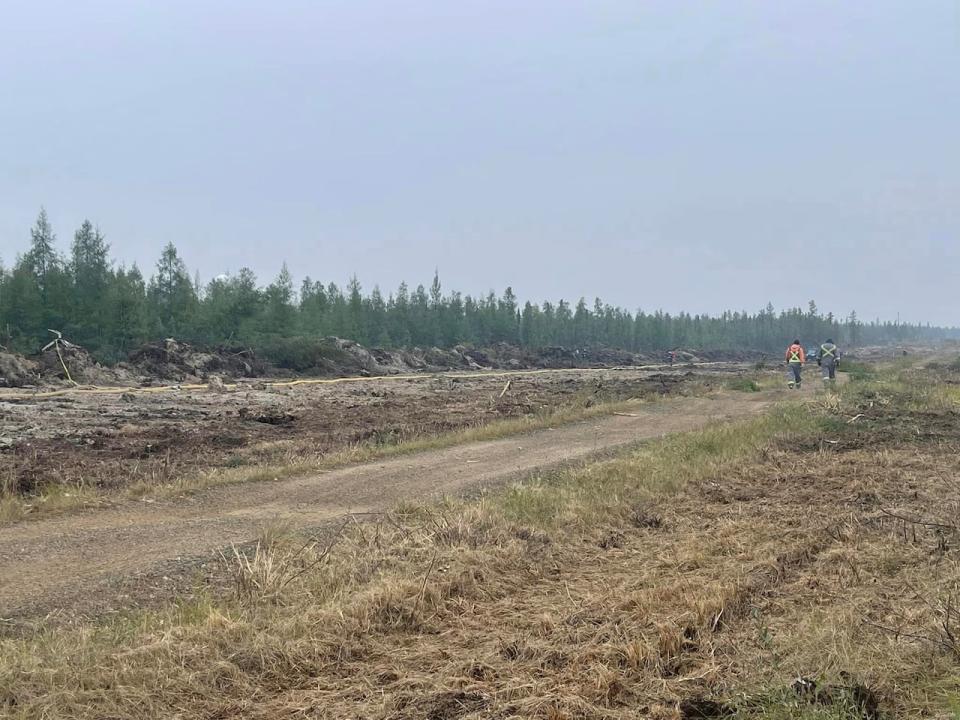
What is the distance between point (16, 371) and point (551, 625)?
30.9m

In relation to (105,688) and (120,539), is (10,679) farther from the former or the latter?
(120,539)

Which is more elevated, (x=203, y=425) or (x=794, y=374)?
(x=794, y=374)

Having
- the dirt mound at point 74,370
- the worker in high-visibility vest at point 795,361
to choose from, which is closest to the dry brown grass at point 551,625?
the worker in high-visibility vest at point 795,361

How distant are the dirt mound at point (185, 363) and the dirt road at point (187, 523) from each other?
2641 cm

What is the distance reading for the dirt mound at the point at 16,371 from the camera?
26.8 meters

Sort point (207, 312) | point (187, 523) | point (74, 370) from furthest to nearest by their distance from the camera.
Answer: point (207, 312)
point (74, 370)
point (187, 523)

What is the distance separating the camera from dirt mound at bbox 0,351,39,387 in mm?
26766

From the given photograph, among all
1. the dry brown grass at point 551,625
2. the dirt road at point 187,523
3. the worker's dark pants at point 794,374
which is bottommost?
the dirt road at point 187,523

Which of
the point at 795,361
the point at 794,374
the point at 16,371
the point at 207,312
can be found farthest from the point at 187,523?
the point at 207,312

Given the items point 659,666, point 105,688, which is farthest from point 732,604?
point 105,688

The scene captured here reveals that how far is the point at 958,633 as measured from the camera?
13.5ft

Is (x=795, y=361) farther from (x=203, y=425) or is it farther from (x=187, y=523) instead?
(x=187, y=523)

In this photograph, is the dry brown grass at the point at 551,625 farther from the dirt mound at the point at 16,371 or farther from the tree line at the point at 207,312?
the tree line at the point at 207,312

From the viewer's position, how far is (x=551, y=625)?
15.9 ft
